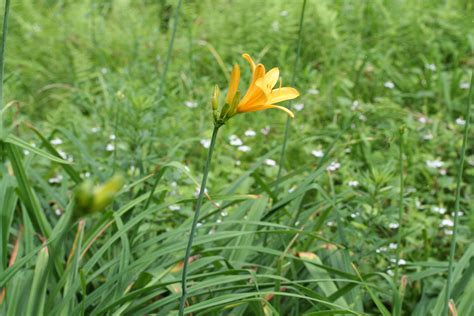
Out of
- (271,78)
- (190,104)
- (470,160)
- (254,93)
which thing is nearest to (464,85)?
(470,160)

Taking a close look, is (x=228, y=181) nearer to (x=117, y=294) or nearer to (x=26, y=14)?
(x=117, y=294)

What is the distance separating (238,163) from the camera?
10.2 ft

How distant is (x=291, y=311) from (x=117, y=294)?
55 centimetres

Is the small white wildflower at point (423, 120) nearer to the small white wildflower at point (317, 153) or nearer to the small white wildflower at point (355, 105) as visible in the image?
the small white wildflower at point (355, 105)

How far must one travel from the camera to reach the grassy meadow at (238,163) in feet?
Result: 6.57

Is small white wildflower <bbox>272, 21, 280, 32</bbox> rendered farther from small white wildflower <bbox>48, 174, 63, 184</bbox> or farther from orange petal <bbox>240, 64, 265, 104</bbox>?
orange petal <bbox>240, 64, 265, 104</bbox>

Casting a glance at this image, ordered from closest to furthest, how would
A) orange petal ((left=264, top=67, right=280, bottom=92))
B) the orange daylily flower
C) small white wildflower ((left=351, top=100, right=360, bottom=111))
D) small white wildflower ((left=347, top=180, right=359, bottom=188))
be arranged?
1. the orange daylily flower
2. orange petal ((left=264, top=67, right=280, bottom=92))
3. small white wildflower ((left=347, top=180, right=359, bottom=188))
4. small white wildflower ((left=351, top=100, right=360, bottom=111))

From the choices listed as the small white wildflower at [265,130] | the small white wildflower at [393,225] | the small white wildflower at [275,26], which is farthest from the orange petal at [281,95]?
the small white wildflower at [275,26]

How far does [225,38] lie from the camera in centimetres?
433

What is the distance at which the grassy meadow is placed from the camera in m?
2.00

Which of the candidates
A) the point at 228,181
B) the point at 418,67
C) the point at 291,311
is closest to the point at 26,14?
the point at 228,181

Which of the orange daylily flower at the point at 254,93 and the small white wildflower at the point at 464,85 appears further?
the small white wildflower at the point at 464,85

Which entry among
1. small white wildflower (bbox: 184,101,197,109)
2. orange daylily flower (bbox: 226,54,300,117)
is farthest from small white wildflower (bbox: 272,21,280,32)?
orange daylily flower (bbox: 226,54,300,117)

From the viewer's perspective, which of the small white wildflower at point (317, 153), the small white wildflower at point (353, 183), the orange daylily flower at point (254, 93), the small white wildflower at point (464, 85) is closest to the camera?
the orange daylily flower at point (254, 93)
